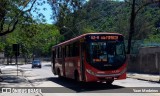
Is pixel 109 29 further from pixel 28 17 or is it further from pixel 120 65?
pixel 120 65

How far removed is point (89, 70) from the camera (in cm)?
1991

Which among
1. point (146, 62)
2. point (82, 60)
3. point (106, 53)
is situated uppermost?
point (106, 53)

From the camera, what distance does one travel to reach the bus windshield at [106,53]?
2009cm

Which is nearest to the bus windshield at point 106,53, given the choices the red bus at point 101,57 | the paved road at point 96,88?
the red bus at point 101,57

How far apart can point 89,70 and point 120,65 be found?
1852mm

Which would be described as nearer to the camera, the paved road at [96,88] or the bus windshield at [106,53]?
the paved road at [96,88]

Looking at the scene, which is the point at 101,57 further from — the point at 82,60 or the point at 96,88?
the point at 96,88

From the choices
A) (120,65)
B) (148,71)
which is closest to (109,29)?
(148,71)

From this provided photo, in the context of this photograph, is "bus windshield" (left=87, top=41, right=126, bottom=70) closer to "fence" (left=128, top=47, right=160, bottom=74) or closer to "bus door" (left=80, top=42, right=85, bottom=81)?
"bus door" (left=80, top=42, right=85, bottom=81)

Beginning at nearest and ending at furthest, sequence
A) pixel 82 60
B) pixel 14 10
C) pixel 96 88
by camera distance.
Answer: pixel 82 60
pixel 96 88
pixel 14 10

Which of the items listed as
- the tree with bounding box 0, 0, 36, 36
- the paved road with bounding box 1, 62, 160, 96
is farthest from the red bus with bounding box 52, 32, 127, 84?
the tree with bounding box 0, 0, 36, 36

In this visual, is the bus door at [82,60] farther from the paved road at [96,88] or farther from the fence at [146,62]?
the fence at [146,62]

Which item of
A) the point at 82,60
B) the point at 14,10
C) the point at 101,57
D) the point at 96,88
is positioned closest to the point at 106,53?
the point at 101,57

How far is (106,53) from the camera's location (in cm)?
2020
